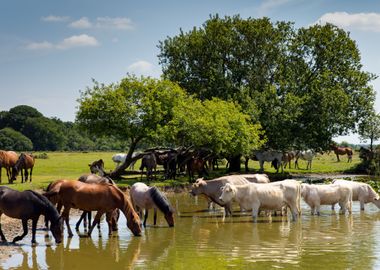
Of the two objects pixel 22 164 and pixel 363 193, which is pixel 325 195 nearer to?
pixel 363 193

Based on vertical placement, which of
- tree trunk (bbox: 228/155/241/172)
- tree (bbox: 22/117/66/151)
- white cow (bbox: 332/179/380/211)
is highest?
tree (bbox: 22/117/66/151)

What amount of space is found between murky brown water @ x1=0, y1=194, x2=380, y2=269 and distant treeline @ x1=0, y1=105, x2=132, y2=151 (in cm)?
7759

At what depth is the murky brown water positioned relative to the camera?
483 inches

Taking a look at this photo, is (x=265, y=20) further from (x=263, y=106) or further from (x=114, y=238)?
(x=114, y=238)

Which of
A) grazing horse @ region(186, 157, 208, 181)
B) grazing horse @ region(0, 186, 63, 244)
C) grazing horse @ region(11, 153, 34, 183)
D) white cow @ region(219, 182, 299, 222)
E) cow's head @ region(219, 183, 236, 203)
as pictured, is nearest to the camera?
grazing horse @ region(0, 186, 63, 244)

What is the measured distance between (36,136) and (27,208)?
94.8 metres

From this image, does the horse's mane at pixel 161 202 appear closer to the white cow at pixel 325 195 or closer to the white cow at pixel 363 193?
the white cow at pixel 325 195

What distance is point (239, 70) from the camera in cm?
4188

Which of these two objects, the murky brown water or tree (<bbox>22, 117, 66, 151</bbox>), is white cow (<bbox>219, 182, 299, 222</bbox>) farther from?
tree (<bbox>22, 117, 66, 151</bbox>)

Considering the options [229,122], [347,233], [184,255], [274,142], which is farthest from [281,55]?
[184,255]

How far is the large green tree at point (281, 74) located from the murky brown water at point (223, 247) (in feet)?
72.1

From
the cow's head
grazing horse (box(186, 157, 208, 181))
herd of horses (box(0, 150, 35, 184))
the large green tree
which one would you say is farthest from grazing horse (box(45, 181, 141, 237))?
the large green tree

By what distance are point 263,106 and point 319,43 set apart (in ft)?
24.3

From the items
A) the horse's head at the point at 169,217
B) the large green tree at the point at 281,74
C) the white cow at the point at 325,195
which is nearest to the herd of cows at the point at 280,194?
the white cow at the point at 325,195
